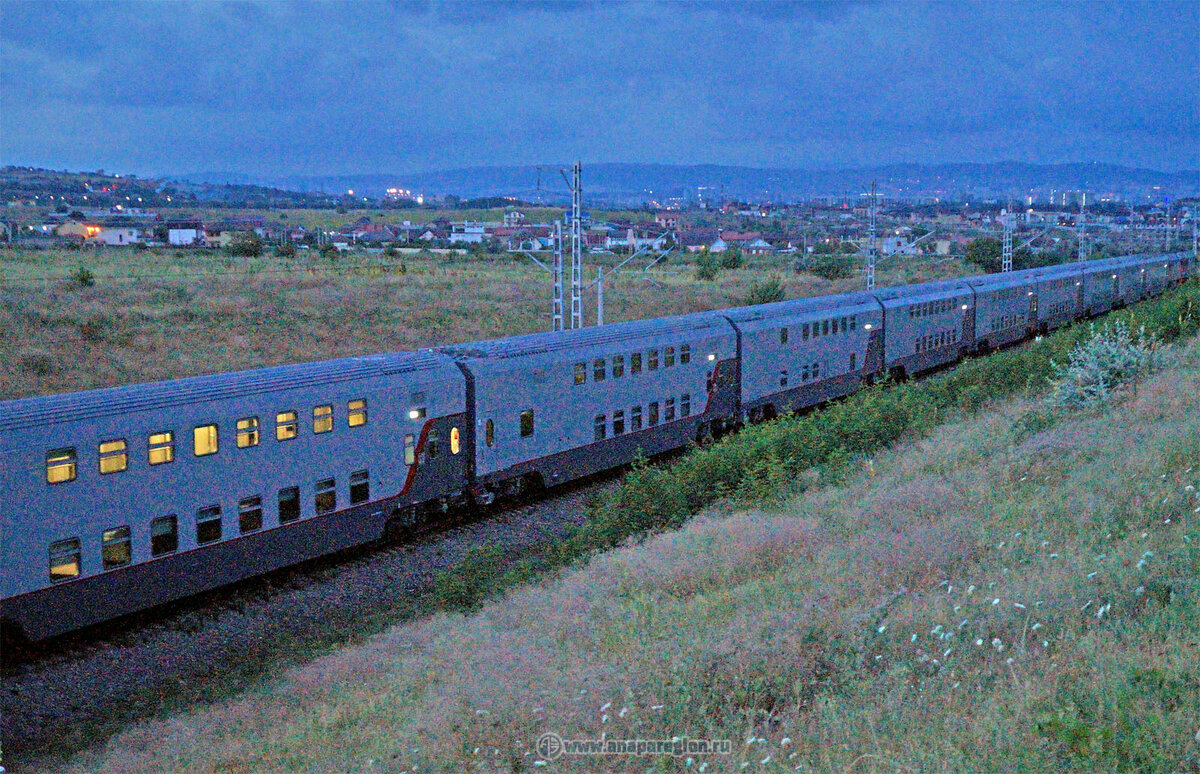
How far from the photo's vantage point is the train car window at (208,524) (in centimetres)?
1585

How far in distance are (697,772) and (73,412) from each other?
10.3m

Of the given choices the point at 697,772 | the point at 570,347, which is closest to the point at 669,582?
the point at 697,772

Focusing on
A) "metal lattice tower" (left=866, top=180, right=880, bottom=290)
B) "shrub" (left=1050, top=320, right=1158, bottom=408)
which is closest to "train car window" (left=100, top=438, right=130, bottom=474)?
"shrub" (left=1050, top=320, right=1158, bottom=408)

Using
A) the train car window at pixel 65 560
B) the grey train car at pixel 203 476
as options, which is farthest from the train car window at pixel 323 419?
the train car window at pixel 65 560

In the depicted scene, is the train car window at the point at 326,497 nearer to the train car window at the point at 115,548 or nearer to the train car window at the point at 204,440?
the train car window at the point at 204,440

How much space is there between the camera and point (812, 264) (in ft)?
329

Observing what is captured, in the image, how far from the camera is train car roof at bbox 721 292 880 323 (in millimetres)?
29766

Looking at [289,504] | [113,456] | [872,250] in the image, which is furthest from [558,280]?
[872,250]

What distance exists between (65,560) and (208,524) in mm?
2145

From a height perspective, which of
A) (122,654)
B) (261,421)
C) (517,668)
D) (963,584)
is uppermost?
(261,421)

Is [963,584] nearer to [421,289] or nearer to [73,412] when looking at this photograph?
[73,412]

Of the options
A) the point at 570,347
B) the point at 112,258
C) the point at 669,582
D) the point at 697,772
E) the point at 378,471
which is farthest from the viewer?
the point at 112,258

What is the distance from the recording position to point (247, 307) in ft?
177

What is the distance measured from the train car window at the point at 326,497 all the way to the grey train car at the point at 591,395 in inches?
138
